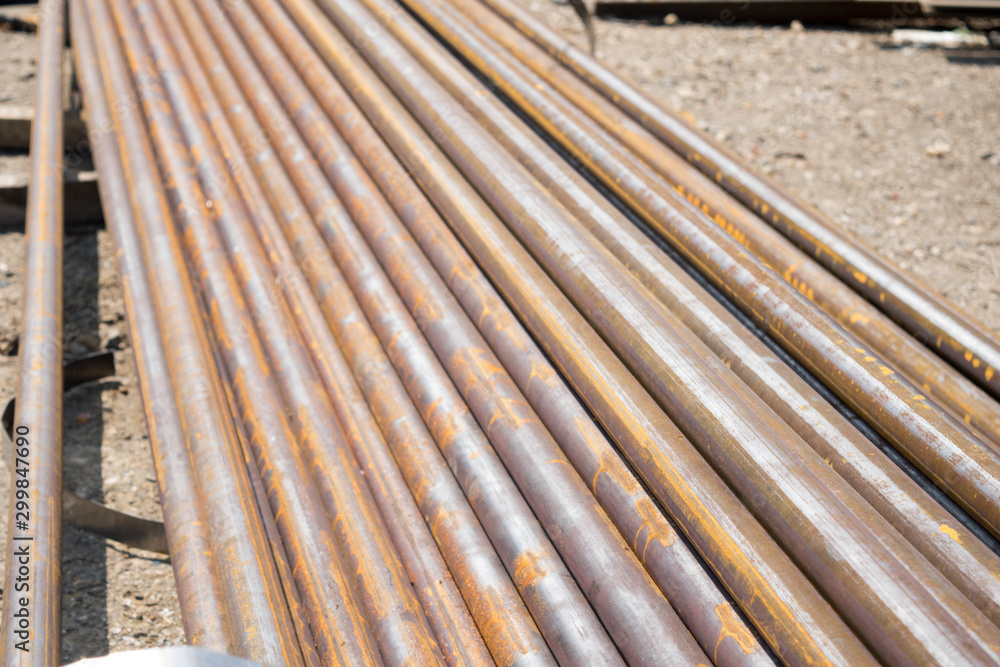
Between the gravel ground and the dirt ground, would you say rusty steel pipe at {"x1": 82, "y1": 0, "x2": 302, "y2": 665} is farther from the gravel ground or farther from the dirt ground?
the gravel ground

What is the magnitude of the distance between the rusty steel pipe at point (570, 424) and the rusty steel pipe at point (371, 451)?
14.6 inches

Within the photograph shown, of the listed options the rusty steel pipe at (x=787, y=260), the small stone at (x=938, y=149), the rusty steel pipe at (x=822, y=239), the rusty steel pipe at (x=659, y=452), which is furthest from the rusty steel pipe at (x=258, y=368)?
the small stone at (x=938, y=149)

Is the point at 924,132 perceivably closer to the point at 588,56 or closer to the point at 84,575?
the point at 588,56

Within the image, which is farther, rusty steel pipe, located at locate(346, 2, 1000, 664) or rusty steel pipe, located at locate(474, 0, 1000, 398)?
rusty steel pipe, located at locate(474, 0, 1000, 398)

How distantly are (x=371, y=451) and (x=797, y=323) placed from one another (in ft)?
3.57

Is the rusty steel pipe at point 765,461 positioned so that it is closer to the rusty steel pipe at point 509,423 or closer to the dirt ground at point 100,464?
the rusty steel pipe at point 509,423

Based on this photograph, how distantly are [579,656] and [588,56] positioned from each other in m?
2.32

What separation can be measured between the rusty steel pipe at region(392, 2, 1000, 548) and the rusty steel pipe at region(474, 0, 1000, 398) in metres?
0.25

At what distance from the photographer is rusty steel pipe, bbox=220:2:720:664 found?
4.10 feet

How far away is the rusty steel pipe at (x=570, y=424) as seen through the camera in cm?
120

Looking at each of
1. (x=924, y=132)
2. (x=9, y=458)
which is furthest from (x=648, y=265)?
(x=924, y=132)

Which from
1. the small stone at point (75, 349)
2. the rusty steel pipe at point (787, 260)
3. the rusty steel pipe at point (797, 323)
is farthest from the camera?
the small stone at point (75, 349)

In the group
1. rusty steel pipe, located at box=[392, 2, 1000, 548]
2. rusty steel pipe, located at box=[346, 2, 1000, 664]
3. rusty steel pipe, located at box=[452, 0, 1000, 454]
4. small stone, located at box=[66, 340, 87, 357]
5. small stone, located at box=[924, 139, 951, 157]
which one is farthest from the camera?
small stone, located at box=[924, 139, 951, 157]

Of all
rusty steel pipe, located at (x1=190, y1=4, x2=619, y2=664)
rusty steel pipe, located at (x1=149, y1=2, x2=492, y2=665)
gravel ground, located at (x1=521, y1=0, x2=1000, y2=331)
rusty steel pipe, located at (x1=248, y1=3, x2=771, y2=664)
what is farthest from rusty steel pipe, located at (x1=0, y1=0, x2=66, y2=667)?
gravel ground, located at (x1=521, y1=0, x2=1000, y2=331)
